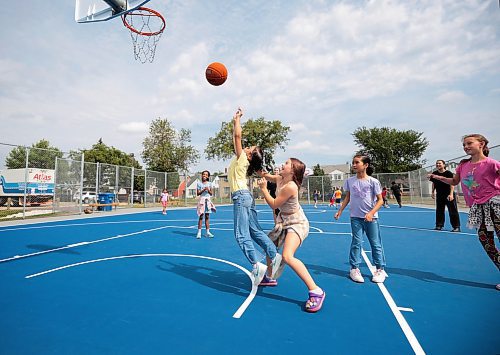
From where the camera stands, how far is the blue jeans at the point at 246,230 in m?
4.01

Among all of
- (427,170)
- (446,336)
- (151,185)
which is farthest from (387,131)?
(446,336)

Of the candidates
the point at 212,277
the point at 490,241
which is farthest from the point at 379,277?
the point at 212,277

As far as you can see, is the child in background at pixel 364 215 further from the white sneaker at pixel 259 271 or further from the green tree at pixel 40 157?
the green tree at pixel 40 157

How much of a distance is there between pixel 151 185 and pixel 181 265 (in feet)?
69.1

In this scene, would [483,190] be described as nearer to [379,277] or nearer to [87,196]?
[379,277]

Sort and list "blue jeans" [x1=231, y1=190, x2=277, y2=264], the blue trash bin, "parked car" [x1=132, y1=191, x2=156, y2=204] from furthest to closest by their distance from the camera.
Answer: "parked car" [x1=132, y1=191, x2=156, y2=204], the blue trash bin, "blue jeans" [x1=231, y1=190, x2=277, y2=264]

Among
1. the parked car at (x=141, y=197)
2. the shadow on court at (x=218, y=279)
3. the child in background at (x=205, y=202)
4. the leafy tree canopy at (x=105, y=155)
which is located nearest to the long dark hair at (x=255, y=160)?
the shadow on court at (x=218, y=279)

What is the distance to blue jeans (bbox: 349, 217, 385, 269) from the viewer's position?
440cm

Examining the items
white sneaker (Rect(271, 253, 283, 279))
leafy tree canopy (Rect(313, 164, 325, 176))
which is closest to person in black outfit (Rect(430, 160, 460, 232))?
white sneaker (Rect(271, 253, 283, 279))

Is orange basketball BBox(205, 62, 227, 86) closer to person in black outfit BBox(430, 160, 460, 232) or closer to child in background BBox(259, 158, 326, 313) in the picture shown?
child in background BBox(259, 158, 326, 313)

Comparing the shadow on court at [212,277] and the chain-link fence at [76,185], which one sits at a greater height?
the chain-link fence at [76,185]

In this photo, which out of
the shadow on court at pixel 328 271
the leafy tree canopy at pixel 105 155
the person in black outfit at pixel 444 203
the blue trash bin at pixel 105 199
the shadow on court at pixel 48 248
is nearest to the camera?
the shadow on court at pixel 328 271

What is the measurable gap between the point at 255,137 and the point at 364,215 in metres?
39.0

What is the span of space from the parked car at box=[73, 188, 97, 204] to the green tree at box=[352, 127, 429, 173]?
47.1m
